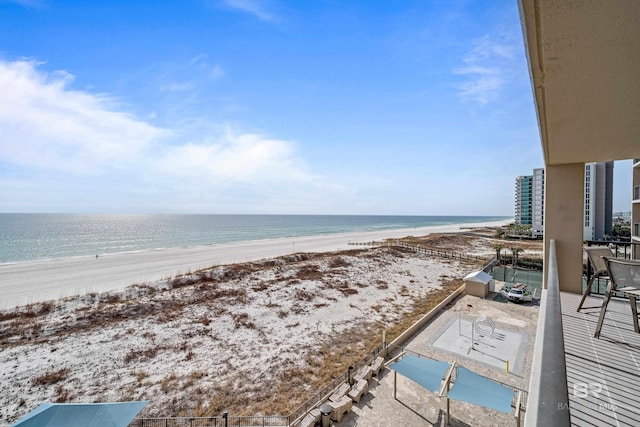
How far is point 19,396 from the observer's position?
8.75m

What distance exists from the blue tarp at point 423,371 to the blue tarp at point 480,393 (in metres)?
0.53

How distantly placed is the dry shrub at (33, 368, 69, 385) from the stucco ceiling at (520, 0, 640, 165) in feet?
48.4

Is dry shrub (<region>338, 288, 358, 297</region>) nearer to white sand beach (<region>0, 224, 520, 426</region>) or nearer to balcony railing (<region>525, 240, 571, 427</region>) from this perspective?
white sand beach (<region>0, 224, 520, 426</region>)

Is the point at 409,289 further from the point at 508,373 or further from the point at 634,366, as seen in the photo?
the point at 634,366

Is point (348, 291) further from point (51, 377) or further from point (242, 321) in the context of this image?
point (51, 377)

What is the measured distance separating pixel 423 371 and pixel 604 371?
5856 millimetres

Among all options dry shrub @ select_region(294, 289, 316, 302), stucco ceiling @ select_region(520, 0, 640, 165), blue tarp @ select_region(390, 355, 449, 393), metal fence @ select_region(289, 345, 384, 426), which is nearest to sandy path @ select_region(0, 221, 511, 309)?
dry shrub @ select_region(294, 289, 316, 302)

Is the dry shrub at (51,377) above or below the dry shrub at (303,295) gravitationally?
below

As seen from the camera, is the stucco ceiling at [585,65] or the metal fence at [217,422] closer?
the stucco ceiling at [585,65]

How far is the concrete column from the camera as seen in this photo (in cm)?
560

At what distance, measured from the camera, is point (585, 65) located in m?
2.14

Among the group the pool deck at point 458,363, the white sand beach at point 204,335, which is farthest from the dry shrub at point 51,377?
the pool deck at point 458,363

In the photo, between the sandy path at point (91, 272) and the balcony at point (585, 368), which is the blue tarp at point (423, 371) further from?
the sandy path at point (91, 272)

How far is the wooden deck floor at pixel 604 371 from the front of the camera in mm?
2459
